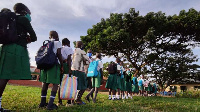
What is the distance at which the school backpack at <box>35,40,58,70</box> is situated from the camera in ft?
12.1

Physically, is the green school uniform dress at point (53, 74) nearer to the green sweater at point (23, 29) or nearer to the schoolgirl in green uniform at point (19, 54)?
the schoolgirl in green uniform at point (19, 54)

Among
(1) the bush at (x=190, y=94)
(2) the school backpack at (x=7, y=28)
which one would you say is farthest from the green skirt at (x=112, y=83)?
(1) the bush at (x=190, y=94)

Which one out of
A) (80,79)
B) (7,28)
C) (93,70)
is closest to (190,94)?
(93,70)

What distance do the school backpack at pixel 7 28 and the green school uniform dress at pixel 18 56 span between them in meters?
0.11

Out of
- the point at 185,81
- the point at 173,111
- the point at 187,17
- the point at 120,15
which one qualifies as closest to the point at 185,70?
the point at 185,81

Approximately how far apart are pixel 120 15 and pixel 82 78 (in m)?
14.8

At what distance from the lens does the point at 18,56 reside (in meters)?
3.35

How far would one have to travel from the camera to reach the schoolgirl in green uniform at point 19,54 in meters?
3.21

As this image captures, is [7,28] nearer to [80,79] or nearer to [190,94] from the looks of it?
[80,79]

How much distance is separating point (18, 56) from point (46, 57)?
1.83 feet

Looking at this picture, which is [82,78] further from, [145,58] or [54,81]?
[145,58]

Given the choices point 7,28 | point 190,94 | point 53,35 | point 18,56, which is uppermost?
point 53,35

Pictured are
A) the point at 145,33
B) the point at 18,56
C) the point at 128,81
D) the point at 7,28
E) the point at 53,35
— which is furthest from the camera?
the point at 145,33

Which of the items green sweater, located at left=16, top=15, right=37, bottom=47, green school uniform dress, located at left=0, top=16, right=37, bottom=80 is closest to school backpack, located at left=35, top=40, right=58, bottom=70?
green school uniform dress, located at left=0, top=16, right=37, bottom=80
